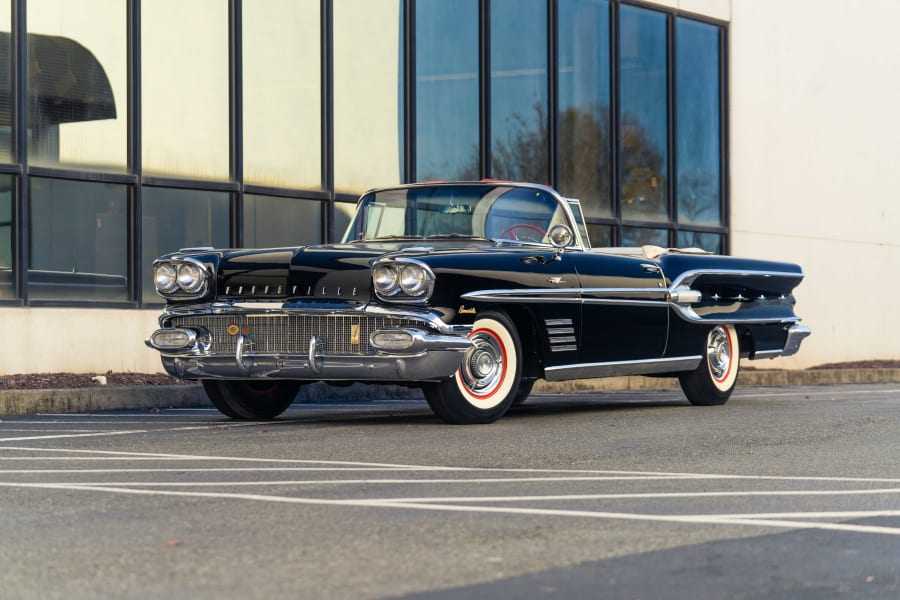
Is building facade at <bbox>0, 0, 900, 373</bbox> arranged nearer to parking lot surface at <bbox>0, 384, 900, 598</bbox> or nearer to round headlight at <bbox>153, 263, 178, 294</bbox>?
round headlight at <bbox>153, 263, 178, 294</bbox>

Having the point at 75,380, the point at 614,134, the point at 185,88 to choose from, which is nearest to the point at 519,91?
the point at 614,134

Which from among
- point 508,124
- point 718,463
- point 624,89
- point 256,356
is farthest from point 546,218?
point 624,89

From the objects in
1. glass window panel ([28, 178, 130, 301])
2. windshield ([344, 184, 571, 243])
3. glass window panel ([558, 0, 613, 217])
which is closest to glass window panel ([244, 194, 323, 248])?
glass window panel ([28, 178, 130, 301])

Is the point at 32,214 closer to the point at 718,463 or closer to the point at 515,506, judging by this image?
the point at 718,463

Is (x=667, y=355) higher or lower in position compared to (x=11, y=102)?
lower

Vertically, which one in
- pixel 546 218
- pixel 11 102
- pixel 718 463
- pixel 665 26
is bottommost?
pixel 718 463

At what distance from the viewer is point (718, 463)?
283 inches

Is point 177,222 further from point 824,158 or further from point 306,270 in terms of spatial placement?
point 824,158

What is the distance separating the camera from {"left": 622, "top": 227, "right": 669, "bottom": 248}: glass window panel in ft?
69.8

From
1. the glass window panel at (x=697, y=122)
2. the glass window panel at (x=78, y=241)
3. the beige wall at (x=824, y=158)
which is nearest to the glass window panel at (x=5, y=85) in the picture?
the glass window panel at (x=78, y=241)

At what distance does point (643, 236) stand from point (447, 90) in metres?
4.46

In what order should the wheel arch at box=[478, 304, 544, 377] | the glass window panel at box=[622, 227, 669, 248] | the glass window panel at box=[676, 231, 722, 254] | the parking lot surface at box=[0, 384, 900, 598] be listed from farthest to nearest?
the glass window panel at box=[676, 231, 722, 254]
the glass window panel at box=[622, 227, 669, 248]
the wheel arch at box=[478, 304, 544, 377]
the parking lot surface at box=[0, 384, 900, 598]

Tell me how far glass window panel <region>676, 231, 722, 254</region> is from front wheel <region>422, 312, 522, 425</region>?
1319 centimetres

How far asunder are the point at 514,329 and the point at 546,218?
1342 millimetres
